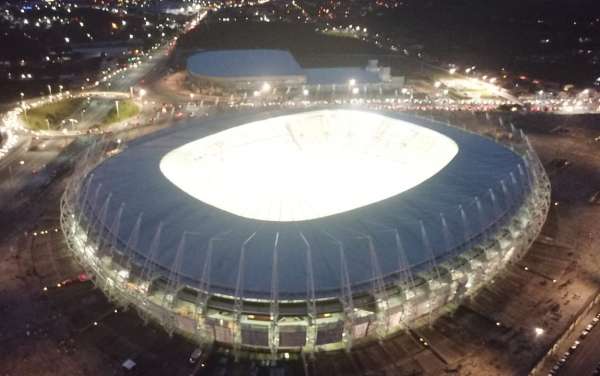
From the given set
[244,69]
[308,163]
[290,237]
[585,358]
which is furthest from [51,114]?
[585,358]

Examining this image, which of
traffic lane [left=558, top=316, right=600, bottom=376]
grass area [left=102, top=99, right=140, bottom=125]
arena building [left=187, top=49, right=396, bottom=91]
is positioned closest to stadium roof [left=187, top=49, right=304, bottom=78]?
arena building [left=187, top=49, right=396, bottom=91]

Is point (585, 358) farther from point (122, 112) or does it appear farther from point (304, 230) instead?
point (122, 112)

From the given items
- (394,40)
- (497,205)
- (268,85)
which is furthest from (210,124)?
(394,40)

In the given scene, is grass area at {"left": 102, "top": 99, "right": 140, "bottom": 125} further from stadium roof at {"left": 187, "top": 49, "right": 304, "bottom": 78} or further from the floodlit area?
the floodlit area

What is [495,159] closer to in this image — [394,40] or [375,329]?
[375,329]

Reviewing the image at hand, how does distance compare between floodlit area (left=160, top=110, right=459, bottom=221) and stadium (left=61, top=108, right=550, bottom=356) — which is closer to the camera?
stadium (left=61, top=108, right=550, bottom=356)
